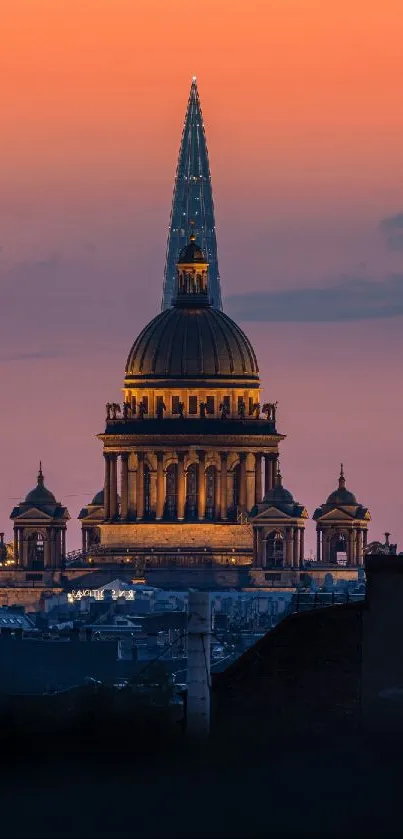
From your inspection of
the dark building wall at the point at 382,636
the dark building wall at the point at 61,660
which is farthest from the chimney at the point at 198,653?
the dark building wall at the point at 61,660

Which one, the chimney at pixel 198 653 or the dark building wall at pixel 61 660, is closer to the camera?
the chimney at pixel 198 653

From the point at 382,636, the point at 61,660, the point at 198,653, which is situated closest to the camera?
the point at 382,636

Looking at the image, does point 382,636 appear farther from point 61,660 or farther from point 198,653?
point 61,660

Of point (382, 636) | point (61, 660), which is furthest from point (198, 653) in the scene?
point (61, 660)

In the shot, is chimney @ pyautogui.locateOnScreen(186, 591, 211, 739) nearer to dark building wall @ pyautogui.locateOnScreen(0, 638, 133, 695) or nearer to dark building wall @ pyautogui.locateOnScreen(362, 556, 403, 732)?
dark building wall @ pyautogui.locateOnScreen(362, 556, 403, 732)

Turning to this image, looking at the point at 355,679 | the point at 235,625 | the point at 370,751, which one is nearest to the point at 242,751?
the point at 370,751

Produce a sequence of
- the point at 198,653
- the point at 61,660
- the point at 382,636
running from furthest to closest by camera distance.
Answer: the point at 61,660, the point at 198,653, the point at 382,636

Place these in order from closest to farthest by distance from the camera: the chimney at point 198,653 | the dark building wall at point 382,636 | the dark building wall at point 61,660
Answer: the dark building wall at point 382,636 < the chimney at point 198,653 < the dark building wall at point 61,660

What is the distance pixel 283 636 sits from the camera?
65.0 meters

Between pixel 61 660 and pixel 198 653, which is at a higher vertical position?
pixel 61 660

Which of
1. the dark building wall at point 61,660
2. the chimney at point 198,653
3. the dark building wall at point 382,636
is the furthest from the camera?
the dark building wall at point 61,660

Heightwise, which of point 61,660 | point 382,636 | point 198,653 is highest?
point 61,660

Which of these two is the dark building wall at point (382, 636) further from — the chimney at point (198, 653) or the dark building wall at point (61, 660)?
the dark building wall at point (61, 660)

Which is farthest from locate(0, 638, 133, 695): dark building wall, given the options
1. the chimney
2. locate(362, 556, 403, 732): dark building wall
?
locate(362, 556, 403, 732): dark building wall
